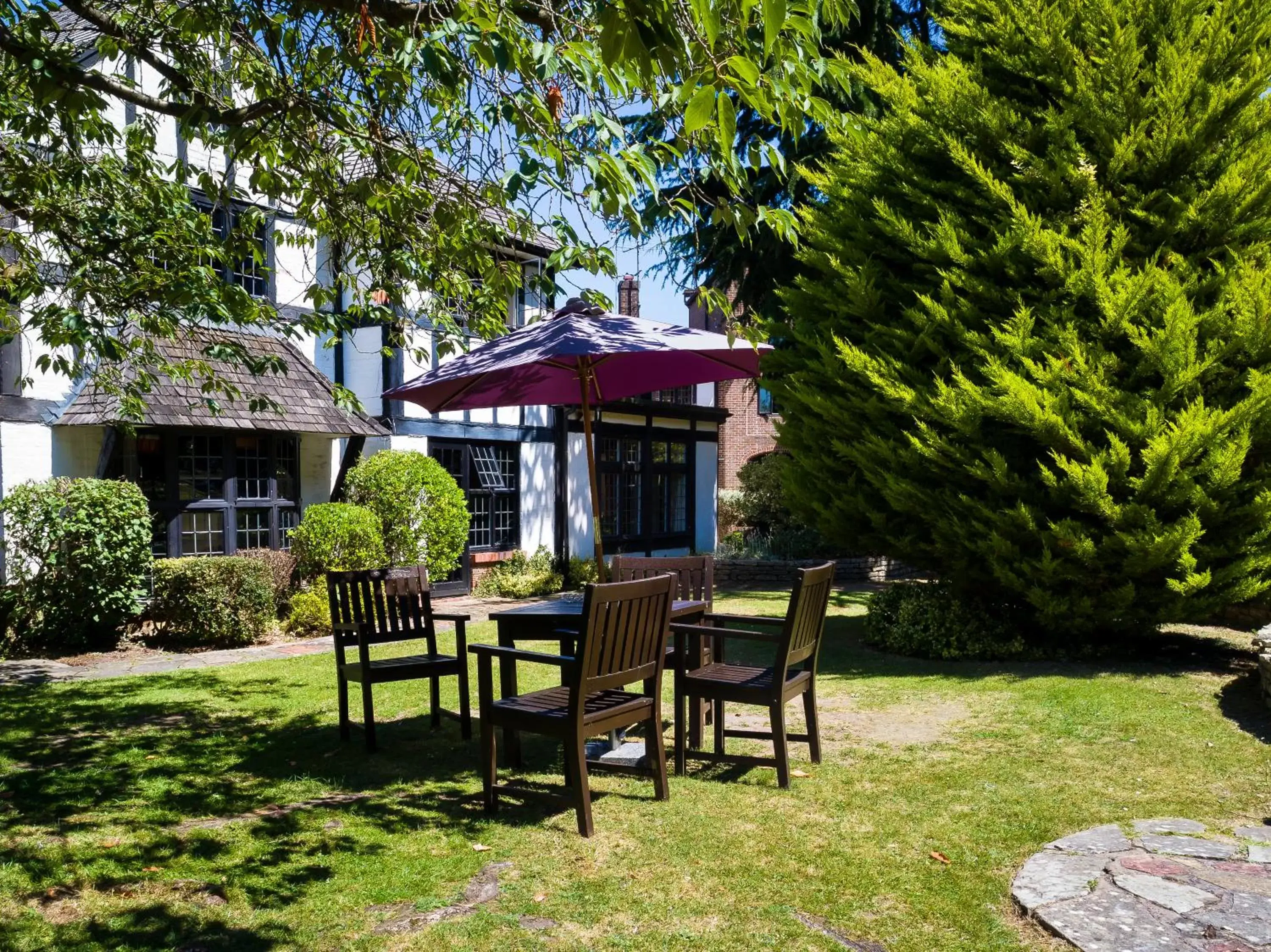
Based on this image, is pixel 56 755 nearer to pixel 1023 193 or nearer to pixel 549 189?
pixel 549 189

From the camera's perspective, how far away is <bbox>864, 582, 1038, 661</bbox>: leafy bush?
8891mm

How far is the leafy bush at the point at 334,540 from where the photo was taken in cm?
1206

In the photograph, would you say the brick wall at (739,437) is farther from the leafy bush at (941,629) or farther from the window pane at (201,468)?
Result: the leafy bush at (941,629)

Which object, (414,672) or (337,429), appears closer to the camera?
(414,672)

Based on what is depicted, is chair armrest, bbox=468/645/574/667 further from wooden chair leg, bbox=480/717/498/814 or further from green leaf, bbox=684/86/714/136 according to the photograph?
green leaf, bbox=684/86/714/136

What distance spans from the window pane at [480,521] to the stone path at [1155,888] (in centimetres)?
1241

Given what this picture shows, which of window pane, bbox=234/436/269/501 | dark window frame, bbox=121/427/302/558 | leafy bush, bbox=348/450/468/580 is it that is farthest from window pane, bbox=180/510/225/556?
leafy bush, bbox=348/450/468/580

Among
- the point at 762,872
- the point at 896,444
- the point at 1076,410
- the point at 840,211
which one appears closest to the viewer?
the point at 762,872

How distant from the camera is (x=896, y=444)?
29.0 feet

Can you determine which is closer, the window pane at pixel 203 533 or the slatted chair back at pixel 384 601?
the slatted chair back at pixel 384 601

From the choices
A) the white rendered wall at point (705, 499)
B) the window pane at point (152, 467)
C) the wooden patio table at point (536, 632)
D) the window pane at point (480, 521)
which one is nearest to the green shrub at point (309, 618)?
the window pane at point (152, 467)

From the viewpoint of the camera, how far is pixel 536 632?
566 cm

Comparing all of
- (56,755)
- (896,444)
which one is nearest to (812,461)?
(896,444)

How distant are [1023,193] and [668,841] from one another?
6.70 m
